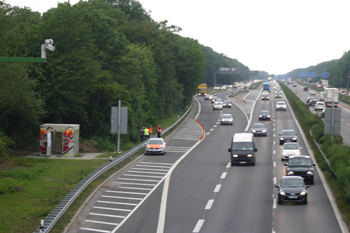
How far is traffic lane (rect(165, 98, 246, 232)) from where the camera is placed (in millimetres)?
22047

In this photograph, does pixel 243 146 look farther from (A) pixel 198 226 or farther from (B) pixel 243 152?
(A) pixel 198 226

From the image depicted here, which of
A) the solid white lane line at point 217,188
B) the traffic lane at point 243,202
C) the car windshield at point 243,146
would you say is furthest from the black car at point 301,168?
the car windshield at point 243,146

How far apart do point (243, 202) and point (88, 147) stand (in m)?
21.7

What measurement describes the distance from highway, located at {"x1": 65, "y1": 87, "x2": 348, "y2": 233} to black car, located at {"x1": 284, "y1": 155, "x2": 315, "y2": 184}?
Result: 689 mm

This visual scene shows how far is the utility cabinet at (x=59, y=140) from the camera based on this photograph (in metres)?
37.9

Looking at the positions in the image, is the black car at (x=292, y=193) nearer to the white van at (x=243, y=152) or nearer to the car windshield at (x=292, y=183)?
the car windshield at (x=292, y=183)

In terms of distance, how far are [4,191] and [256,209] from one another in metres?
13.3

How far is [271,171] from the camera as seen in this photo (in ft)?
111

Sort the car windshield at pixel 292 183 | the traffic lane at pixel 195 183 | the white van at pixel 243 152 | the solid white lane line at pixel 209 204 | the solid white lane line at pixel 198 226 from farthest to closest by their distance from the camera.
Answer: the white van at pixel 243 152
the car windshield at pixel 292 183
the solid white lane line at pixel 209 204
the traffic lane at pixel 195 183
the solid white lane line at pixel 198 226

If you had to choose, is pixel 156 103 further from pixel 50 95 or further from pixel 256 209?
pixel 256 209

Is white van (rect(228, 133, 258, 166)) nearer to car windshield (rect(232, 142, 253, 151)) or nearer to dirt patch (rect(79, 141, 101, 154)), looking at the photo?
car windshield (rect(232, 142, 253, 151))

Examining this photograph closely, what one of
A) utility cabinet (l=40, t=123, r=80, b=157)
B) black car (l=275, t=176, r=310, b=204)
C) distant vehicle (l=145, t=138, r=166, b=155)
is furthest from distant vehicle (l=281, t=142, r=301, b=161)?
utility cabinet (l=40, t=123, r=80, b=157)

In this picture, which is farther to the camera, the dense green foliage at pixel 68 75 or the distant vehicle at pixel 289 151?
the distant vehicle at pixel 289 151

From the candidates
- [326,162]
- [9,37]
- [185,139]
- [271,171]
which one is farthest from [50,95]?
[326,162]
